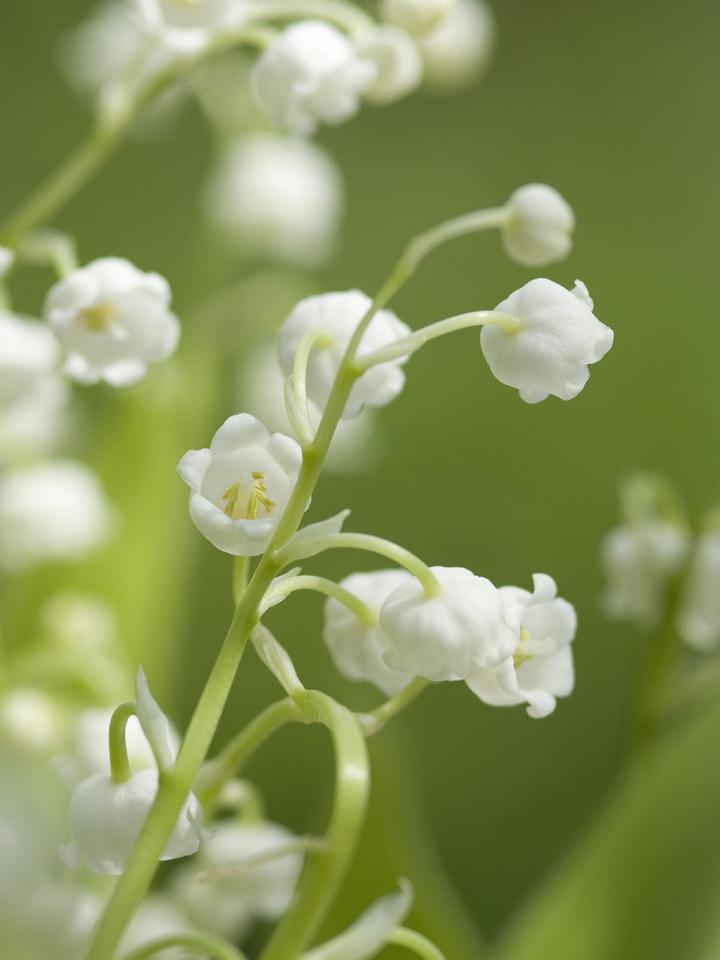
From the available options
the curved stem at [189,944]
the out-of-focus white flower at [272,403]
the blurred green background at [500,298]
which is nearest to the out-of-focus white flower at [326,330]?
the curved stem at [189,944]

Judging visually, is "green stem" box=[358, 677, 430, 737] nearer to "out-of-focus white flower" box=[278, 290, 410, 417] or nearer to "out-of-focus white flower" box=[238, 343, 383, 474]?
"out-of-focus white flower" box=[278, 290, 410, 417]

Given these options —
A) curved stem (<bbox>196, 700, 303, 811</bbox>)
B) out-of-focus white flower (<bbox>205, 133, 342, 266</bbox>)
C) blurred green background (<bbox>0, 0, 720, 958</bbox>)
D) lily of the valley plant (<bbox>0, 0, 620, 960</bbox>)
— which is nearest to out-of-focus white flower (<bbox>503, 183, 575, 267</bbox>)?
lily of the valley plant (<bbox>0, 0, 620, 960</bbox>)

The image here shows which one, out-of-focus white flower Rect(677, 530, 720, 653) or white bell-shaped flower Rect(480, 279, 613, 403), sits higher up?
white bell-shaped flower Rect(480, 279, 613, 403)

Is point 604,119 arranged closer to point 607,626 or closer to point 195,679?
point 607,626

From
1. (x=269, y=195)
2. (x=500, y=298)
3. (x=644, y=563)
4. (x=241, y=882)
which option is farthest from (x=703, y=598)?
(x=500, y=298)

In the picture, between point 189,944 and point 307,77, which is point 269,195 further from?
point 189,944

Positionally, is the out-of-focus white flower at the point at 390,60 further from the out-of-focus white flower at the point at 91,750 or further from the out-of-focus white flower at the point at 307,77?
the out-of-focus white flower at the point at 91,750
